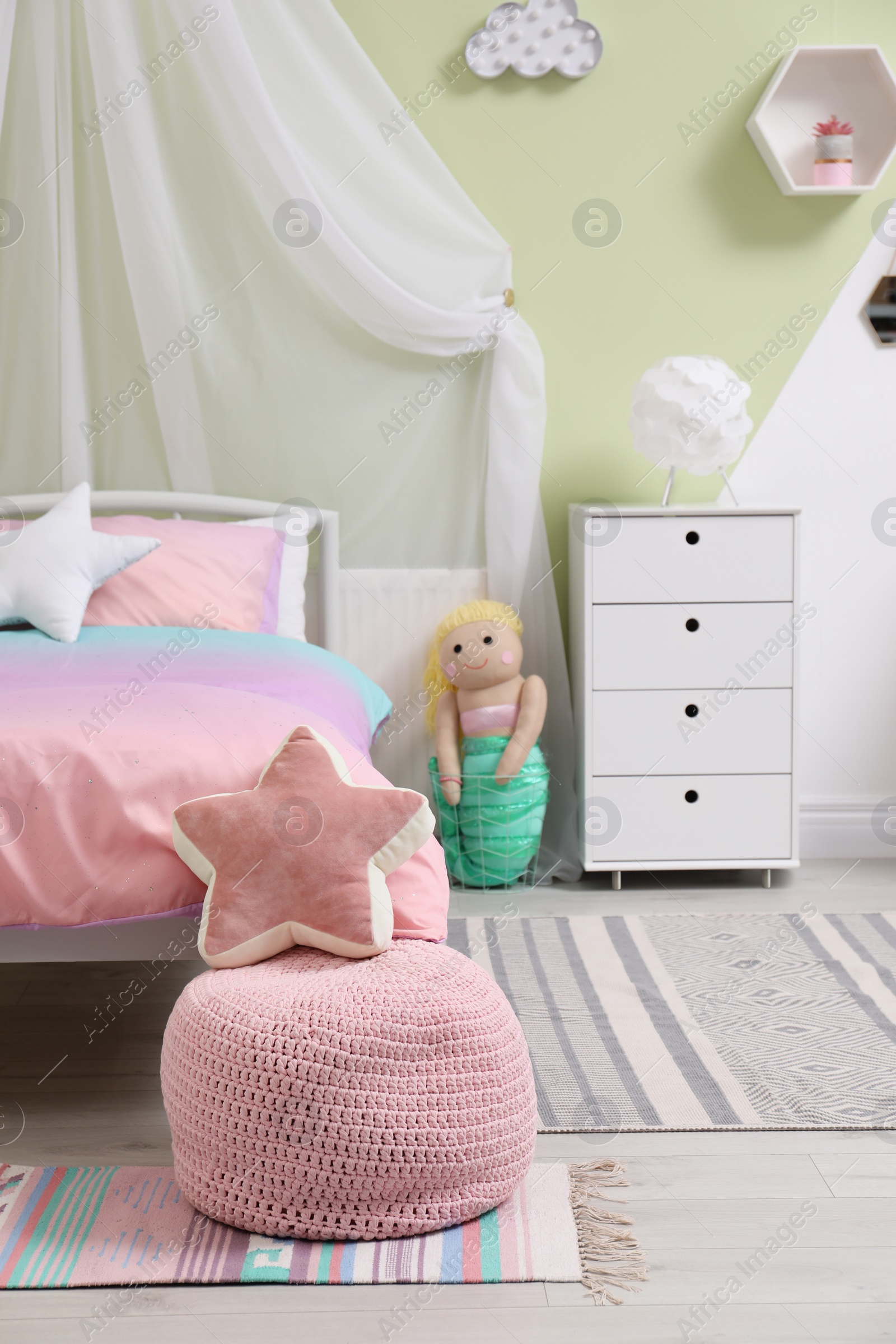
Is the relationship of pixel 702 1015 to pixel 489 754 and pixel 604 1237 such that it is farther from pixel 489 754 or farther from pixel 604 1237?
pixel 489 754

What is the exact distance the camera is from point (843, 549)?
10.1ft

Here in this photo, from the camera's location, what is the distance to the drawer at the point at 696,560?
2.70 m

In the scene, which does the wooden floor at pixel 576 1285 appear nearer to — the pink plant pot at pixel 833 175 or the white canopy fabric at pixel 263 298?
the white canopy fabric at pixel 263 298

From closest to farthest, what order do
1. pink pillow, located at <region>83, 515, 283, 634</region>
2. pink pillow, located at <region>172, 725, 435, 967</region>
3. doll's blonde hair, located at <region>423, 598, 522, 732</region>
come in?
pink pillow, located at <region>172, 725, 435, 967</region> < pink pillow, located at <region>83, 515, 283, 634</region> < doll's blonde hair, located at <region>423, 598, 522, 732</region>

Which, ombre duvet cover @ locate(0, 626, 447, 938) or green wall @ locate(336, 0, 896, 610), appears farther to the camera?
green wall @ locate(336, 0, 896, 610)

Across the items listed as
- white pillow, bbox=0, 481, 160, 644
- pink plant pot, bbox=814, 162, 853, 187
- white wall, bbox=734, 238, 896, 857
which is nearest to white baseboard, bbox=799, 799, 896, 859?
white wall, bbox=734, 238, 896, 857

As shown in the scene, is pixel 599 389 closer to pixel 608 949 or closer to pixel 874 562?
pixel 874 562

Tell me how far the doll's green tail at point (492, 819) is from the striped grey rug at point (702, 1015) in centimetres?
20

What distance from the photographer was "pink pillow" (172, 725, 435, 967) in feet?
5.03

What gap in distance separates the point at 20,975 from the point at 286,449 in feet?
4.53

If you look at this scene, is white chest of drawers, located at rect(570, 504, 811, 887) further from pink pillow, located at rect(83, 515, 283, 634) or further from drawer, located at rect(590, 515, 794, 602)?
pink pillow, located at rect(83, 515, 283, 634)

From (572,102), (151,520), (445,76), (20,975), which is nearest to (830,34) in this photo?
(572,102)

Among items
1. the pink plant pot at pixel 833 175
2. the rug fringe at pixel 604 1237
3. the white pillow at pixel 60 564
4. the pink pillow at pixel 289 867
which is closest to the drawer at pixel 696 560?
the pink plant pot at pixel 833 175

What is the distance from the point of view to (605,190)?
2.97 meters
